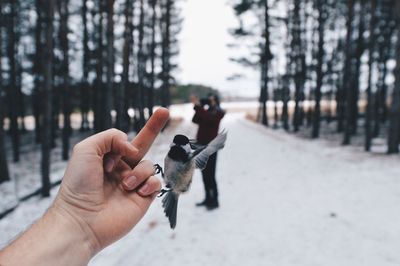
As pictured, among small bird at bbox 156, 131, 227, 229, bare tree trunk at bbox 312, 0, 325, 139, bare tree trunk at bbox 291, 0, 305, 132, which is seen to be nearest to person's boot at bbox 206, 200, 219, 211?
small bird at bbox 156, 131, 227, 229

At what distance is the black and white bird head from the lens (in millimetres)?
1308

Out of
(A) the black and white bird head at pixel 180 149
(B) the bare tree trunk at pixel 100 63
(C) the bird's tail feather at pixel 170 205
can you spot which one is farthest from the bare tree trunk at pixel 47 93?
(A) the black and white bird head at pixel 180 149

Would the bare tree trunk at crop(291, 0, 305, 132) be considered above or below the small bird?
above

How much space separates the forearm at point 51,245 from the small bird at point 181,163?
57 cm

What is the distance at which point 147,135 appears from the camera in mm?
1927

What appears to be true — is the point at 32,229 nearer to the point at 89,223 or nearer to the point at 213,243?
the point at 89,223

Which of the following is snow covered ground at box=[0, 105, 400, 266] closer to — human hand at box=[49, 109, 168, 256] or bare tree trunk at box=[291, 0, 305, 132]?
human hand at box=[49, 109, 168, 256]

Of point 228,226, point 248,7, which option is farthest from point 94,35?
point 228,226

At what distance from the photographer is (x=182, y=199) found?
8.91 m

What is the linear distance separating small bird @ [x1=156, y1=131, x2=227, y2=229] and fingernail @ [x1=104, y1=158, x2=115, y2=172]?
372 millimetres

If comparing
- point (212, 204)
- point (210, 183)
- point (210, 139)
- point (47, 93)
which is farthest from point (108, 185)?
point (47, 93)

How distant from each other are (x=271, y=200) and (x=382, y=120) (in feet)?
98.8

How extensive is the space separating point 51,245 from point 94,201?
293mm

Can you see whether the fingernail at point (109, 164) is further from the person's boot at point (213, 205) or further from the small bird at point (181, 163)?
the person's boot at point (213, 205)
